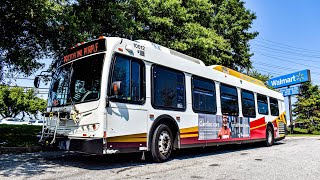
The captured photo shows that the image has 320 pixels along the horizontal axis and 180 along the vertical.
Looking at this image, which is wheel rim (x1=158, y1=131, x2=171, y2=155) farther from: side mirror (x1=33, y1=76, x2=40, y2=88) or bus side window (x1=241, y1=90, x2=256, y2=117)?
bus side window (x1=241, y1=90, x2=256, y2=117)

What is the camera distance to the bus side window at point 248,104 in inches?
466

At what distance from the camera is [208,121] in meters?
9.44

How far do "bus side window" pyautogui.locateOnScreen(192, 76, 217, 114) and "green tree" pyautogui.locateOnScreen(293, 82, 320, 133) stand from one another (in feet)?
120

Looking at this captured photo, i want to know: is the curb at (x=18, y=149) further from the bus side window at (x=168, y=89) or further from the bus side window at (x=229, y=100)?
the bus side window at (x=229, y=100)

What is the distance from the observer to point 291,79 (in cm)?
3841

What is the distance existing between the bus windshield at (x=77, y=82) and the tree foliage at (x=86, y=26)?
101 inches

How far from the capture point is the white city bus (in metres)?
6.29

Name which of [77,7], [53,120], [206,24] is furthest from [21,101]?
[53,120]

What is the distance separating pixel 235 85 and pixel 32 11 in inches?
312

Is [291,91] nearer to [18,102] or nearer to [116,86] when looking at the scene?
[116,86]

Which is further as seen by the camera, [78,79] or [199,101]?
[199,101]

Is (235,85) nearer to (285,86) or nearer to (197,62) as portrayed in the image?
(197,62)

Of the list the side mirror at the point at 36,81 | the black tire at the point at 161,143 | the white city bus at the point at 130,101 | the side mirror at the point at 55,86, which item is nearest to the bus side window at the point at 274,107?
the white city bus at the point at 130,101

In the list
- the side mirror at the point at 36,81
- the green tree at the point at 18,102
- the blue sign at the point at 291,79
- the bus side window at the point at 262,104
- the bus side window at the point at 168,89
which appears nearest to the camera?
the bus side window at the point at 168,89
